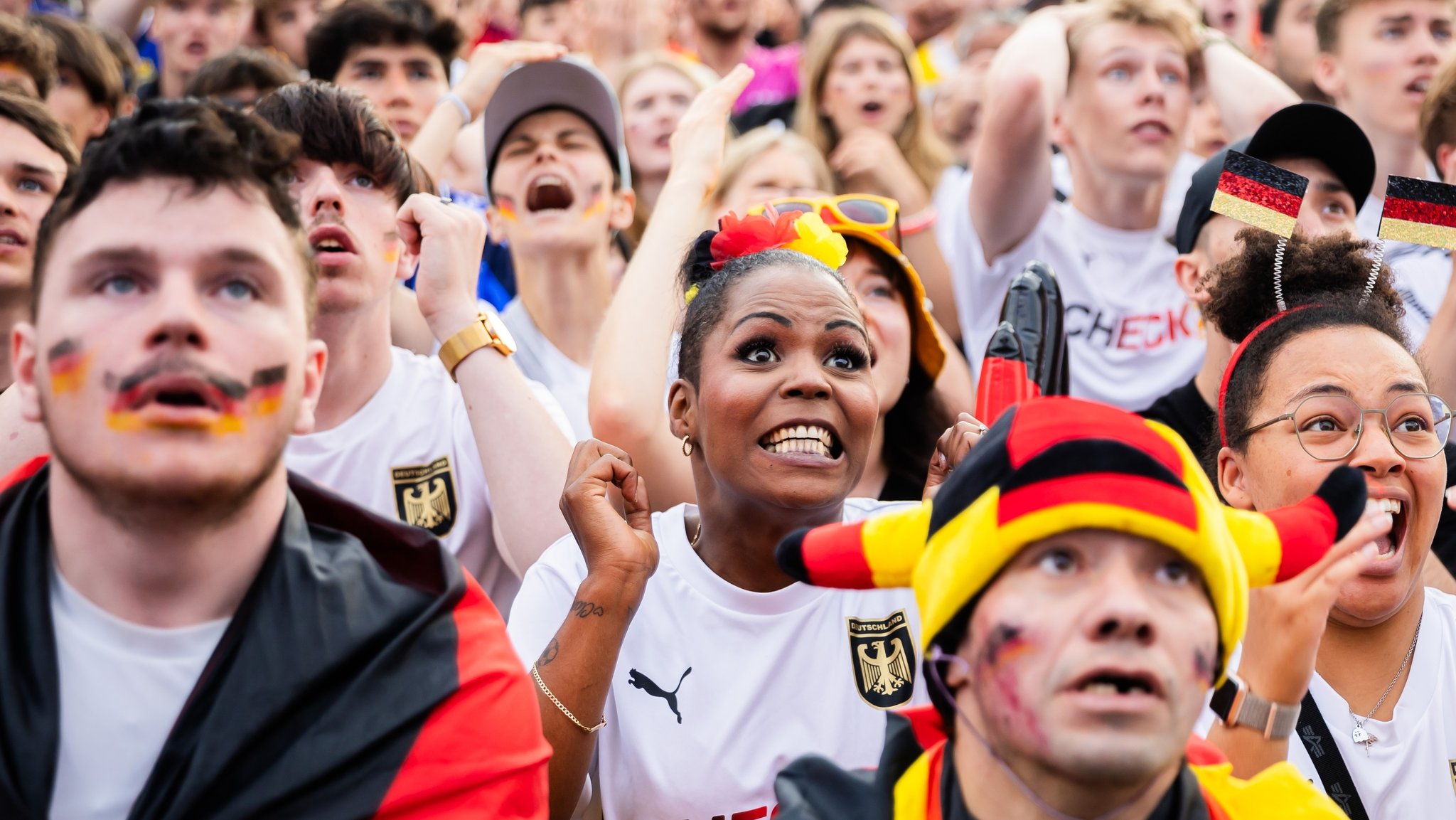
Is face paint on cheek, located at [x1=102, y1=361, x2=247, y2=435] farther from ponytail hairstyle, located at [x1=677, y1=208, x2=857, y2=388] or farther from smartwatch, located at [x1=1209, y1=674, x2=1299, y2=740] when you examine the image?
smartwatch, located at [x1=1209, y1=674, x2=1299, y2=740]

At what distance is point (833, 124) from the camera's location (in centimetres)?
644

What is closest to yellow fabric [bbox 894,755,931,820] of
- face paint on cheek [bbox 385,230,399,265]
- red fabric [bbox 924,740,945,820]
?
red fabric [bbox 924,740,945,820]

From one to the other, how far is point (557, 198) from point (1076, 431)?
3.13 metres

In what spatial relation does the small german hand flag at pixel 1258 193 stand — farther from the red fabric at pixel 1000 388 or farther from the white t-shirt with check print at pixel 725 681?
the white t-shirt with check print at pixel 725 681

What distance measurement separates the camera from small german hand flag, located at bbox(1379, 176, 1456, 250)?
365 cm

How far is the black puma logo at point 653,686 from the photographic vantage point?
302 centimetres

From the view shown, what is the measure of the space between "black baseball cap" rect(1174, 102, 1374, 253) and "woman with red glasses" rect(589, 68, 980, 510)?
92 cm

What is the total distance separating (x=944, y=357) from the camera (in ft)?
14.3

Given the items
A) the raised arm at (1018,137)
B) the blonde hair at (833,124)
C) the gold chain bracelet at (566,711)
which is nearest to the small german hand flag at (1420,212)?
the raised arm at (1018,137)

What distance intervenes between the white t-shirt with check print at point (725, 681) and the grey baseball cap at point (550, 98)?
2.26 m

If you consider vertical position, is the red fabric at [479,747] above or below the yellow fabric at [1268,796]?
below

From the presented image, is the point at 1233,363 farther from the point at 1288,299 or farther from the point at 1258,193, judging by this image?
the point at 1258,193

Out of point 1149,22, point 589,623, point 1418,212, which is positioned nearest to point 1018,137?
point 1149,22

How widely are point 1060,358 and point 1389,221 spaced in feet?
2.79
